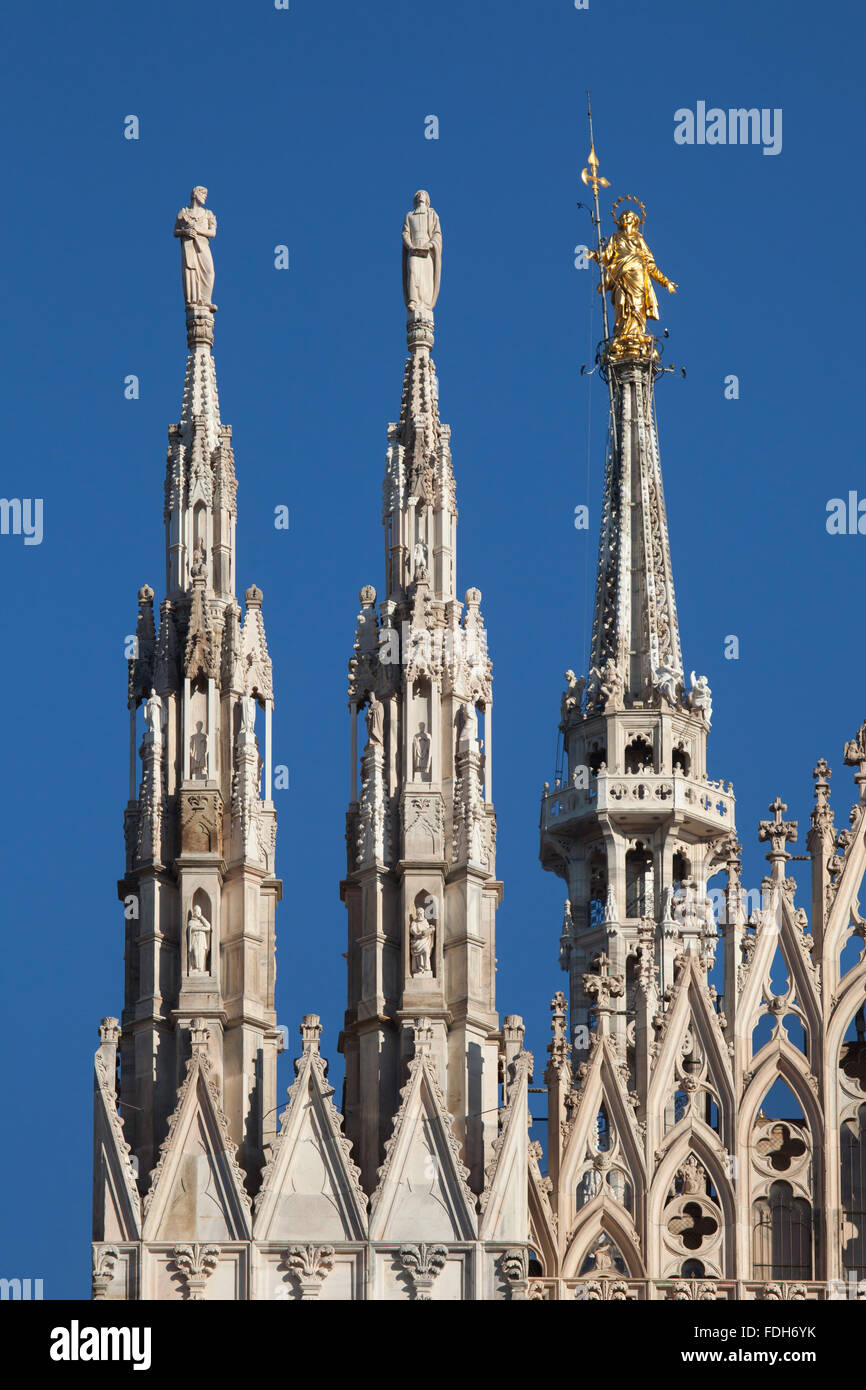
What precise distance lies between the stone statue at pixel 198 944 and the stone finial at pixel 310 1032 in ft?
4.40

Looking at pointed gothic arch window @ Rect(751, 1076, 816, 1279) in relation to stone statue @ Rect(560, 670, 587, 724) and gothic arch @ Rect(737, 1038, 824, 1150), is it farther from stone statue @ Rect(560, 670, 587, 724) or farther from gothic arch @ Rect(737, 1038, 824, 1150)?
stone statue @ Rect(560, 670, 587, 724)

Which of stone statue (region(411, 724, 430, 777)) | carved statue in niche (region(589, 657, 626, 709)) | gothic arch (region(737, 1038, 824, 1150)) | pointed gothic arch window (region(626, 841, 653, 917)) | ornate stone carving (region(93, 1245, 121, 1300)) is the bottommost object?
ornate stone carving (region(93, 1245, 121, 1300))

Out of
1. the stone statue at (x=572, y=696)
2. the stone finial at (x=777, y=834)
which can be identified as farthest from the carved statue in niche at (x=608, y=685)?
the stone finial at (x=777, y=834)

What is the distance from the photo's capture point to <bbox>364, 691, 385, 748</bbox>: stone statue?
122ft

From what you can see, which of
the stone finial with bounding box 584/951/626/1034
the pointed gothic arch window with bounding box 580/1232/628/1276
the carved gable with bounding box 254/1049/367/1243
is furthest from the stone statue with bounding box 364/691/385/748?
the pointed gothic arch window with bounding box 580/1232/628/1276

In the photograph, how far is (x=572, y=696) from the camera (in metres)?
52.2

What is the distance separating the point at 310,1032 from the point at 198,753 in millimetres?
3144

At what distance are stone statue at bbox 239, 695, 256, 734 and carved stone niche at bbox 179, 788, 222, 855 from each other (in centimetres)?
74

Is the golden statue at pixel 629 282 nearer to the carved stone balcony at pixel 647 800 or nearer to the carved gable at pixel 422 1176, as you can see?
the carved stone balcony at pixel 647 800

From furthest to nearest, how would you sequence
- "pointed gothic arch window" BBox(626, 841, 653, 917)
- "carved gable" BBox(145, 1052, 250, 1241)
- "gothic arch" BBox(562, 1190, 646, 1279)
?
"pointed gothic arch window" BBox(626, 841, 653, 917), "gothic arch" BBox(562, 1190, 646, 1279), "carved gable" BBox(145, 1052, 250, 1241)

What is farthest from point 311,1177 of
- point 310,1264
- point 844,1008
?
point 844,1008

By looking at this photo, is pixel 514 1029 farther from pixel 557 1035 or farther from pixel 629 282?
pixel 629 282

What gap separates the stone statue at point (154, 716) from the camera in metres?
37.5

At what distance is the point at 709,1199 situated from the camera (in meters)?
38.2
